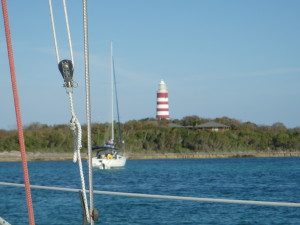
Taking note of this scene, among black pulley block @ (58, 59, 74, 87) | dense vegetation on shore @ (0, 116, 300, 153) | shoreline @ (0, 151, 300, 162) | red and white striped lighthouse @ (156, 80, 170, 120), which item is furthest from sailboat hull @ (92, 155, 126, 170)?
black pulley block @ (58, 59, 74, 87)

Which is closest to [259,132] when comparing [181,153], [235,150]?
[235,150]

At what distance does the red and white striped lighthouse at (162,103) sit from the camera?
62.9 metres

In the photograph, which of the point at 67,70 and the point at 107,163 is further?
the point at 107,163

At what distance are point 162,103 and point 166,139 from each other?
6040 millimetres

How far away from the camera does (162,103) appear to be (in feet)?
208

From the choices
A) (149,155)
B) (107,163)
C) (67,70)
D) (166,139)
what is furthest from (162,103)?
(67,70)

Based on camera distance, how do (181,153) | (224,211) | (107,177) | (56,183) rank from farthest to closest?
(181,153) < (107,177) < (56,183) < (224,211)

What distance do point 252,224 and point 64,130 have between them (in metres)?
47.9

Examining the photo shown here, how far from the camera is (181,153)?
5897cm

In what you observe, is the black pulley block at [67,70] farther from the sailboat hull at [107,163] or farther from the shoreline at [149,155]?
Answer: the shoreline at [149,155]

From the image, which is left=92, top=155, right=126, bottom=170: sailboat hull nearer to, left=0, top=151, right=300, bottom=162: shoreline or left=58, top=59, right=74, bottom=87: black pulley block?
left=0, top=151, right=300, bottom=162: shoreline

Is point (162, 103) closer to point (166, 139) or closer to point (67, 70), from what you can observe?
point (166, 139)

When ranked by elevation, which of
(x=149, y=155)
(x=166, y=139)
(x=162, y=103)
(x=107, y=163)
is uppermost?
(x=162, y=103)

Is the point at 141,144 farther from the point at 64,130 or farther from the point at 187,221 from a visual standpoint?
the point at 187,221
